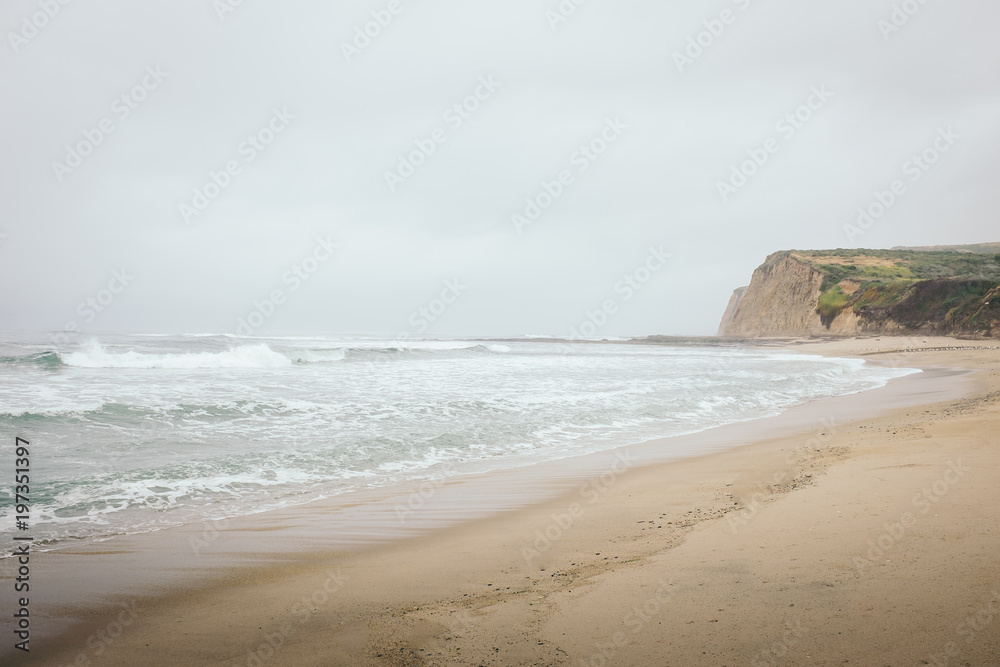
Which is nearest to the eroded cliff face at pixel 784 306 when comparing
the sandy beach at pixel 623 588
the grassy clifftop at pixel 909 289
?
the grassy clifftop at pixel 909 289

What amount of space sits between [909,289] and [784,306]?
17614 mm

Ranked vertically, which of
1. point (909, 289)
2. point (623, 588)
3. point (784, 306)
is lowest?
point (623, 588)

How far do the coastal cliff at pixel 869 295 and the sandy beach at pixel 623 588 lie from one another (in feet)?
145

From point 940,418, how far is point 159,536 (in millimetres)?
11037

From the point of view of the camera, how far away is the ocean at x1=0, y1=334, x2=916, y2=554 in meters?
5.68

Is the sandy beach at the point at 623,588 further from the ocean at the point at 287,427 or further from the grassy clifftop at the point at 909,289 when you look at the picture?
the grassy clifftop at the point at 909,289

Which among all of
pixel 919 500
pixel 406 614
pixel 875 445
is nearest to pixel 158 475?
pixel 406 614

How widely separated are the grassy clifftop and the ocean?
2915 centimetres

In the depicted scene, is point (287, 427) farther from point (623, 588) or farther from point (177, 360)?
point (177, 360)

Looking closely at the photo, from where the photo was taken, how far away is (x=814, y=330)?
53.5 m

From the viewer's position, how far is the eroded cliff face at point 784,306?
173 ft

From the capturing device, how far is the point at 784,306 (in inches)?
2382

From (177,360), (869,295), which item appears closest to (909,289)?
(869,295)

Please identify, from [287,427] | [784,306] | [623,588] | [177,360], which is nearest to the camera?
[623,588]
